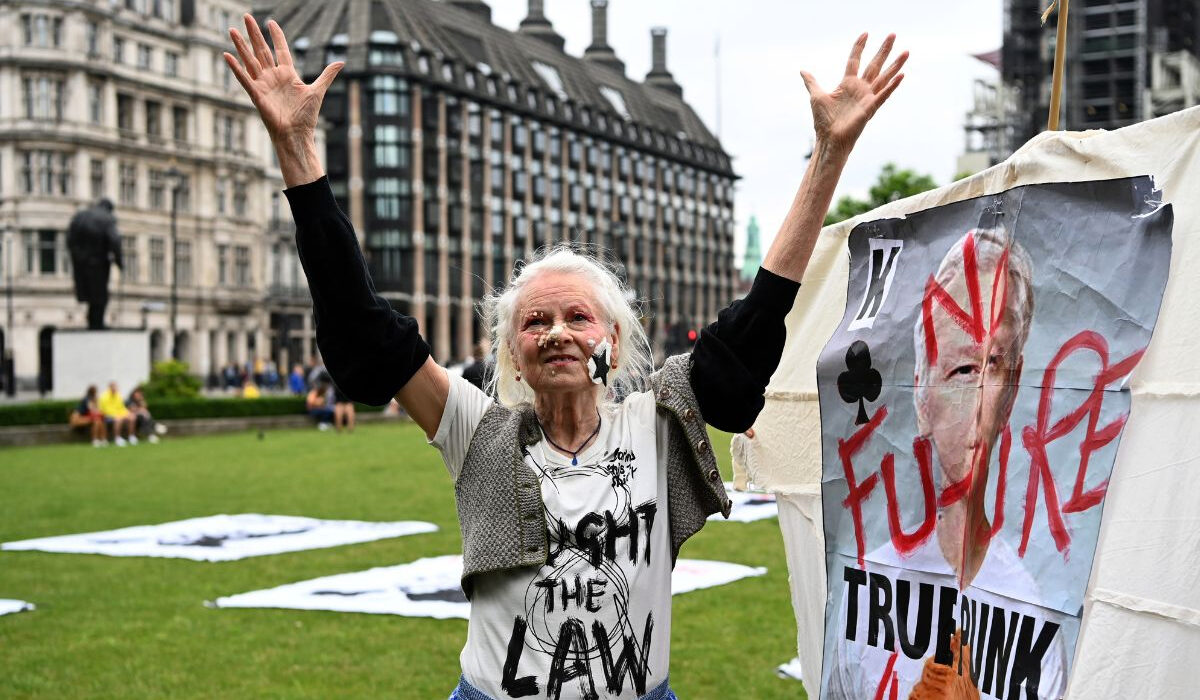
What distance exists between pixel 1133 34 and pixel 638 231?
54519 mm

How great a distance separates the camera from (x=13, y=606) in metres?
8.74

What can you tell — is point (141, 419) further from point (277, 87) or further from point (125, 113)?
point (125, 113)

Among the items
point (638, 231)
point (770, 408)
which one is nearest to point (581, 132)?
point (638, 231)

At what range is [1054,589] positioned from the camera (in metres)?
3.13

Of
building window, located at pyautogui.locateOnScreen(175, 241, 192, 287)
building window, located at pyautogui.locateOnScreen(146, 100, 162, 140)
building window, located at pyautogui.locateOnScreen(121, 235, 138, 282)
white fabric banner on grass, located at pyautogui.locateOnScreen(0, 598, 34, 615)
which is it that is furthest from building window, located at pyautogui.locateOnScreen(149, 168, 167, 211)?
white fabric banner on grass, located at pyautogui.locateOnScreen(0, 598, 34, 615)

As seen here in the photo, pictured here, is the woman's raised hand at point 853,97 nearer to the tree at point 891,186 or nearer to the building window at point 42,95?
the tree at point 891,186

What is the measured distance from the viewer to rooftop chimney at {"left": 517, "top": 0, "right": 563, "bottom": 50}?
365 ft

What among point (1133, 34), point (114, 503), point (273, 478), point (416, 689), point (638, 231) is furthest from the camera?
point (638, 231)

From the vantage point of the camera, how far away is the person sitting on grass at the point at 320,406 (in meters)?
32.8

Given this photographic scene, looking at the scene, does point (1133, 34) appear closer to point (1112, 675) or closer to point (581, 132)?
point (581, 132)

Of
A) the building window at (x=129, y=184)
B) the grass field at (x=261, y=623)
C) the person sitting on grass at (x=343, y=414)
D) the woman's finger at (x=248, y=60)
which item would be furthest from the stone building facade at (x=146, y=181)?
the woman's finger at (x=248, y=60)

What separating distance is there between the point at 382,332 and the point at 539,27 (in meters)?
112

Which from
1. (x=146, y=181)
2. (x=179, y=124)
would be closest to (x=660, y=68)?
(x=179, y=124)

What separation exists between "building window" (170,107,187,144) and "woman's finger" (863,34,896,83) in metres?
71.4
